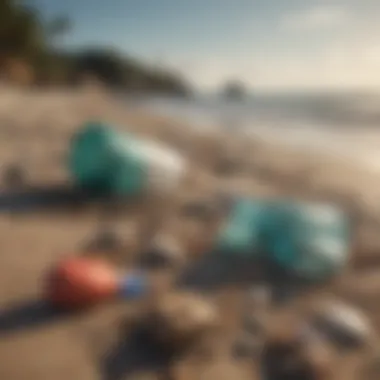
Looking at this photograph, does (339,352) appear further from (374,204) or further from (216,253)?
(374,204)

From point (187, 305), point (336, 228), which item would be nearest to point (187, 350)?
point (187, 305)

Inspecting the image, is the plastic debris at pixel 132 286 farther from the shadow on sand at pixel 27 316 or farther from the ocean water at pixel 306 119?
the ocean water at pixel 306 119

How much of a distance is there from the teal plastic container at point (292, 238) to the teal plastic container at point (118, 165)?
287 mm

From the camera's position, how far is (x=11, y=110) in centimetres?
202

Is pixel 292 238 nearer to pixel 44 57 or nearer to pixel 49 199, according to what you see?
pixel 49 199

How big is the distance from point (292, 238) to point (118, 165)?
439mm

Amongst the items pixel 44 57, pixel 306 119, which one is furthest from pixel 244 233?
pixel 44 57

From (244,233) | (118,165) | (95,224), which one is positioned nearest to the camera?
(244,233)

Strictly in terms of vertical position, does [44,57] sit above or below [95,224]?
above

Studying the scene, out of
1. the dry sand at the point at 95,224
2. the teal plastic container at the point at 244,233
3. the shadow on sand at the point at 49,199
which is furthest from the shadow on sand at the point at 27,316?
the shadow on sand at the point at 49,199

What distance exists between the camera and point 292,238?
2.73 feet

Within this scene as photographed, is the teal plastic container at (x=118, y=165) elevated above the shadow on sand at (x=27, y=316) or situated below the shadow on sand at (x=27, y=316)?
above

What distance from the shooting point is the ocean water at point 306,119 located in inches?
61.1

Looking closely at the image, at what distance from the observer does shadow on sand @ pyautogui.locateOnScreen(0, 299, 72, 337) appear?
0.70 meters
